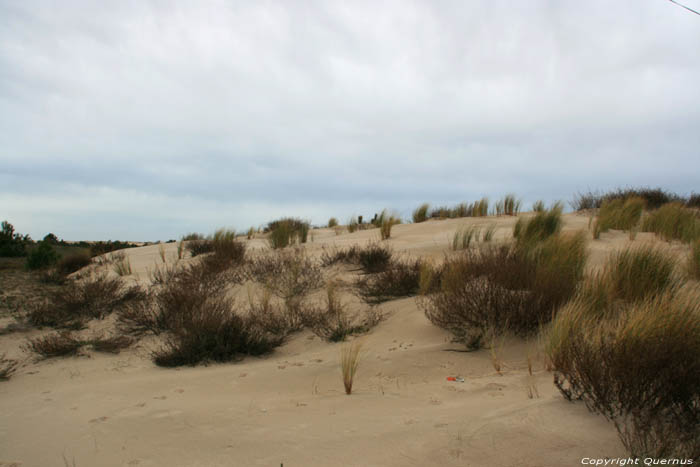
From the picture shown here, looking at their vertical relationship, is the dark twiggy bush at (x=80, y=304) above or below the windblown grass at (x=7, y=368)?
above

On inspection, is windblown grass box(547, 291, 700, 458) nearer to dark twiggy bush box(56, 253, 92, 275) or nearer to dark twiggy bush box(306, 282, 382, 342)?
dark twiggy bush box(306, 282, 382, 342)

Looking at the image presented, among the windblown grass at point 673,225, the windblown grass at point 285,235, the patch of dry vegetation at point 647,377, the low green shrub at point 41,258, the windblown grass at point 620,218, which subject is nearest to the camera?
the patch of dry vegetation at point 647,377

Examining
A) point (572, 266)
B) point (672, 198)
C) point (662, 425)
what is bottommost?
point (662, 425)

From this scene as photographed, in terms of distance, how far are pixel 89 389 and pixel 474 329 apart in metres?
3.71

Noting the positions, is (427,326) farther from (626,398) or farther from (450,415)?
(626,398)

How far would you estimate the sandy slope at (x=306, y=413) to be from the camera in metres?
2.13

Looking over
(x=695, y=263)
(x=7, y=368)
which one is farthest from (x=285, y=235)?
(x=695, y=263)

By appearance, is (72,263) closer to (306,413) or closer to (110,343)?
(110,343)

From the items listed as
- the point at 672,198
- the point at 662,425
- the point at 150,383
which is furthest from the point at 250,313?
the point at 672,198

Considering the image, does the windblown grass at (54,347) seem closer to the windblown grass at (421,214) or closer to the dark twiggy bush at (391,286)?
the dark twiggy bush at (391,286)

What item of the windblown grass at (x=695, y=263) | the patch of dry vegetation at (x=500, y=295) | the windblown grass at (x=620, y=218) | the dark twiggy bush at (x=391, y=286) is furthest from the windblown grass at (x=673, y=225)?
the dark twiggy bush at (x=391, y=286)

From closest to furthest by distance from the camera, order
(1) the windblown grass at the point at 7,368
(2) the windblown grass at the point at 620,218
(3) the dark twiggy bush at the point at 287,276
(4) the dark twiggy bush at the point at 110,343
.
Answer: (1) the windblown grass at the point at 7,368 → (4) the dark twiggy bush at the point at 110,343 → (3) the dark twiggy bush at the point at 287,276 → (2) the windblown grass at the point at 620,218

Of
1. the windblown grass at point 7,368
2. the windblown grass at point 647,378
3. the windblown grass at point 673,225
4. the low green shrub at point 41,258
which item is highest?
the low green shrub at point 41,258

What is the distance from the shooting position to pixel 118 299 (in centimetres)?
686
